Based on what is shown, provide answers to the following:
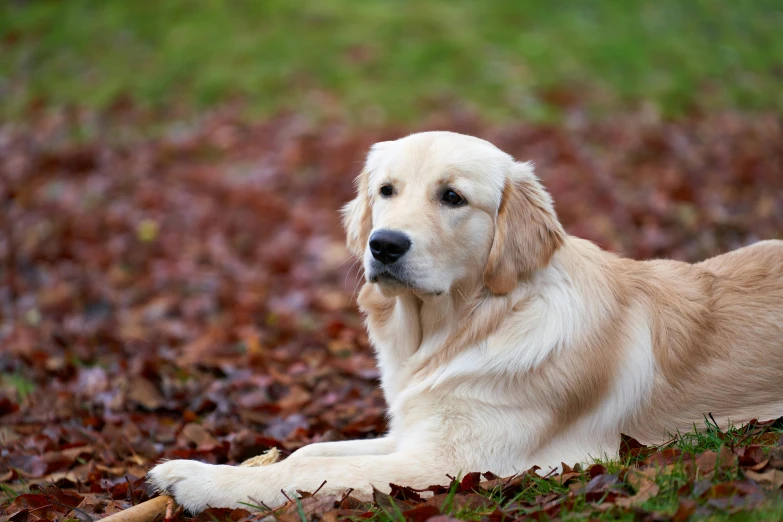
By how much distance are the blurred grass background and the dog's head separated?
30.1 ft

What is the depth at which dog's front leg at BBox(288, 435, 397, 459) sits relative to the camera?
12.4 feet

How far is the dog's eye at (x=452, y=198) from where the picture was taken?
3.63 m

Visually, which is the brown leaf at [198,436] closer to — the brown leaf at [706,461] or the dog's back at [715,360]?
the dog's back at [715,360]

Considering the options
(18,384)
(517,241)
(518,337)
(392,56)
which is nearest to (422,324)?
(518,337)

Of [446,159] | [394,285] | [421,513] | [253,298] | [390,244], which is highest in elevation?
[446,159]

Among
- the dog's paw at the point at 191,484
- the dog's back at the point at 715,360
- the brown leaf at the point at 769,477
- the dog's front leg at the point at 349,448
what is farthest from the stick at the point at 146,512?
the brown leaf at the point at 769,477

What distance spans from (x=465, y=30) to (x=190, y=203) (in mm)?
7294

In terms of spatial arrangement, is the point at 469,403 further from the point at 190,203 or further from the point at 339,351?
the point at 190,203

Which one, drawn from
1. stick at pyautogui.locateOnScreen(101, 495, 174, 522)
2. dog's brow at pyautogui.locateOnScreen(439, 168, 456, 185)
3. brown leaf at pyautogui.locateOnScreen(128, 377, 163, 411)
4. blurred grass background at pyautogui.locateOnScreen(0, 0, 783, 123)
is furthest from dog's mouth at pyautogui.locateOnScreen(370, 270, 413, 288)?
blurred grass background at pyautogui.locateOnScreen(0, 0, 783, 123)

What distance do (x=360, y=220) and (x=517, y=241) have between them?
0.89 meters

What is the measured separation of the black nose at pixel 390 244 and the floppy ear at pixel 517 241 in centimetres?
43

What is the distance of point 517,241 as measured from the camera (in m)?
3.59

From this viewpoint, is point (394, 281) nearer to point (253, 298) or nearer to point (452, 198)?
point (452, 198)

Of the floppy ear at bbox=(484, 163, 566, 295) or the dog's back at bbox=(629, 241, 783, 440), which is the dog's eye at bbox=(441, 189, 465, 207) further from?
the dog's back at bbox=(629, 241, 783, 440)
